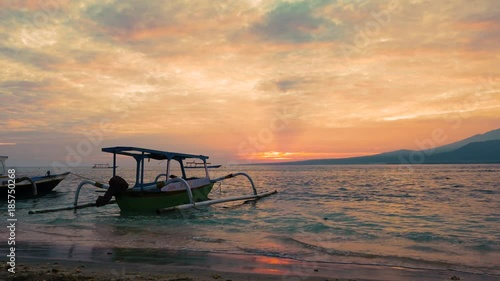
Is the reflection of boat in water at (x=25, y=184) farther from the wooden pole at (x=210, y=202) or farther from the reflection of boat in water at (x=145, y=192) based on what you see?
the wooden pole at (x=210, y=202)

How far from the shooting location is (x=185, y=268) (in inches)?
346

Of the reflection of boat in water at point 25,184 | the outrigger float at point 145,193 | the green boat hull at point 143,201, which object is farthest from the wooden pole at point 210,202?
the reflection of boat in water at point 25,184

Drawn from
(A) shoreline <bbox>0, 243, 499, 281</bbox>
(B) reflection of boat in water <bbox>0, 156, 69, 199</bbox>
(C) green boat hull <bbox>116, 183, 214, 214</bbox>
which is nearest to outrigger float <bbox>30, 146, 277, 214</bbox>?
(C) green boat hull <bbox>116, 183, 214, 214</bbox>

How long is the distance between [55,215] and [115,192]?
383 cm

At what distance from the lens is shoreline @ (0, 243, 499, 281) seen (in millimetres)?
7875

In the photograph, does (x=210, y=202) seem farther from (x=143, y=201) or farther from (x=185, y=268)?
(x=185, y=268)

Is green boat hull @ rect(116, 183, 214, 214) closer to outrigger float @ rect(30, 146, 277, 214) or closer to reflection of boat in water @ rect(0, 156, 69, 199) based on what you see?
outrigger float @ rect(30, 146, 277, 214)

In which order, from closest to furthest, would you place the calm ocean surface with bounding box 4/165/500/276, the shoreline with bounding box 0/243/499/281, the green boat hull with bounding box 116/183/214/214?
the shoreline with bounding box 0/243/499/281 < the calm ocean surface with bounding box 4/165/500/276 < the green boat hull with bounding box 116/183/214/214

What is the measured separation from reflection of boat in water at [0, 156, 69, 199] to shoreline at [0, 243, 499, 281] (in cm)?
2145

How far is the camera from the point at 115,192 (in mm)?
19672

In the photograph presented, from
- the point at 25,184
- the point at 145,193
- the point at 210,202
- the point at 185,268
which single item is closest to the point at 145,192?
the point at 145,193

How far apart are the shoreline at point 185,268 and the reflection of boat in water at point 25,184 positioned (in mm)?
21448

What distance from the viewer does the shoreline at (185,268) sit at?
7875mm

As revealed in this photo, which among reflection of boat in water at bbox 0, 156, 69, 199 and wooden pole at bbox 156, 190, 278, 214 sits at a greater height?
reflection of boat in water at bbox 0, 156, 69, 199
